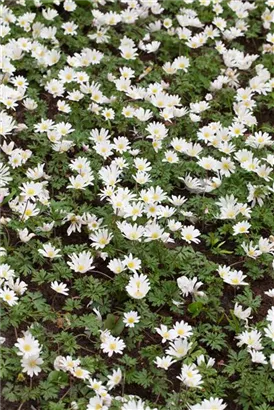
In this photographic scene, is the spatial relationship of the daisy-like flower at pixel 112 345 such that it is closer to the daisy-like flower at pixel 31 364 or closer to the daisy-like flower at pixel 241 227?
the daisy-like flower at pixel 31 364

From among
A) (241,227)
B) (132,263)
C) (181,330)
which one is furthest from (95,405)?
(241,227)

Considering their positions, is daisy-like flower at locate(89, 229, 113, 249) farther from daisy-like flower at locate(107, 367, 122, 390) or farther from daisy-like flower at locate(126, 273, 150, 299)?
daisy-like flower at locate(107, 367, 122, 390)

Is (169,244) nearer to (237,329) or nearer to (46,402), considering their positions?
(237,329)

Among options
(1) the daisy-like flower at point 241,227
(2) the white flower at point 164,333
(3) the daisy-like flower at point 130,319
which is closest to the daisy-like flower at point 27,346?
(3) the daisy-like flower at point 130,319

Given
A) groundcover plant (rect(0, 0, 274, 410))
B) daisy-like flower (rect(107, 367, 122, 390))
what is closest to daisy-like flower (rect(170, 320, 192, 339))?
groundcover plant (rect(0, 0, 274, 410))

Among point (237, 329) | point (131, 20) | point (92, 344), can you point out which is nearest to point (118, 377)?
point (92, 344)

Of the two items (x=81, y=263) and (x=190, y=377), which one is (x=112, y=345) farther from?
(x=81, y=263)

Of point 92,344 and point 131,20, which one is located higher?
point 131,20
